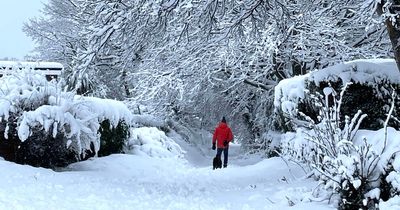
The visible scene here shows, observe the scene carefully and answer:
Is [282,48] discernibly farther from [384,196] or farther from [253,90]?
[384,196]

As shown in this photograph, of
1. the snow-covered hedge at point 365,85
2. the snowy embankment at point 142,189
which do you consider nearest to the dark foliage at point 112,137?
the snowy embankment at point 142,189

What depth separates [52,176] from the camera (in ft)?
25.1

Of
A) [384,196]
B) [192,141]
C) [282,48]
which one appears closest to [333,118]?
[384,196]

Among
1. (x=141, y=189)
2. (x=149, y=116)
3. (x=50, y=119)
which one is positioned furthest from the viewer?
(x=149, y=116)

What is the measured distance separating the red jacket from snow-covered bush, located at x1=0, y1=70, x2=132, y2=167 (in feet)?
14.4

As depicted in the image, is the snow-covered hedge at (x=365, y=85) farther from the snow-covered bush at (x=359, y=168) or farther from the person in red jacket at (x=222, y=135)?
the person in red jacket at (x=222, y=135)

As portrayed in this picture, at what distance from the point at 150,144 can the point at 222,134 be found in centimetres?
267

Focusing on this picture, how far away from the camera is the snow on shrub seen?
44.9 ft

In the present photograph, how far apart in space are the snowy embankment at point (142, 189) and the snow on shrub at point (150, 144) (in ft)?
11.1

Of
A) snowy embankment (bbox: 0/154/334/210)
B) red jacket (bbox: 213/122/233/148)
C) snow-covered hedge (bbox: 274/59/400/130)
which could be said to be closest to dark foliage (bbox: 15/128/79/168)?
snowy embankment (bbox: 0/154/334/210)

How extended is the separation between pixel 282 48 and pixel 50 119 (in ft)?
27.4

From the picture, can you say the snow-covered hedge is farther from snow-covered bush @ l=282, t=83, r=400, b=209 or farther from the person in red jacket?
the person in red jacket

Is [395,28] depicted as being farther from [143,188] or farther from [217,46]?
[217,46]

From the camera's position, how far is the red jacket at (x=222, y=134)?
13.2 meters
